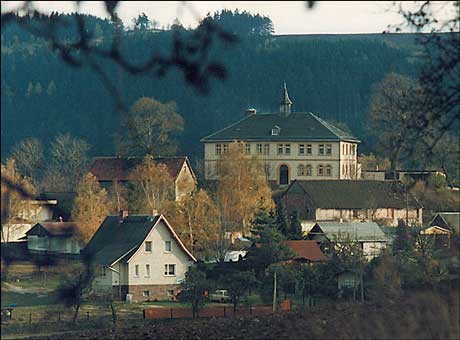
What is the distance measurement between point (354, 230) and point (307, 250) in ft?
13.7

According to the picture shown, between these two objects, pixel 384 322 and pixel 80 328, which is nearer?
pixel 384 322

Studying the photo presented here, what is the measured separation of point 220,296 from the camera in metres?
20.5

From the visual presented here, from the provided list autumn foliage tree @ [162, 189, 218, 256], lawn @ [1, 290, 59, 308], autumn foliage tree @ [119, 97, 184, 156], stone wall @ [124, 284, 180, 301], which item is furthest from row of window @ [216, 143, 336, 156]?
lawn @ [1, 290, 59, 308]

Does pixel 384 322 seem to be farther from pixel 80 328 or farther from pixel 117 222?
pixel 117 222

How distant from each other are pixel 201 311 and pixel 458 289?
852 cm

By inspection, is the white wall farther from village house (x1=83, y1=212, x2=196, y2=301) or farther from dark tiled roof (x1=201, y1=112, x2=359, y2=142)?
village house (x1=83, y1=212, x2=196, y2=301)

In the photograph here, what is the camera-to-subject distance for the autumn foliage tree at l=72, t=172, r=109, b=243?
26.7m

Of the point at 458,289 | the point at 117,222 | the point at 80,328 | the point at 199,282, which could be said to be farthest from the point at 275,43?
the point at 458,289

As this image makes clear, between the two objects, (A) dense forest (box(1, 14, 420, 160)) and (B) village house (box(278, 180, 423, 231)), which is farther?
(B) village house (box(278, 180, 423, 231))

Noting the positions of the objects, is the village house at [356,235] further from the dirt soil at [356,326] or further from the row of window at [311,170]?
the row of window at [311,170]

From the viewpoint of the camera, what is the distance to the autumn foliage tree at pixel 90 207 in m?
26.7

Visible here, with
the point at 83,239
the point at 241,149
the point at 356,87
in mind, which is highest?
the point at 356,87

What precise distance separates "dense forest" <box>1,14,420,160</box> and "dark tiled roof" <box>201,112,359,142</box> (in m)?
1.04

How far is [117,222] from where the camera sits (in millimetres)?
26719
